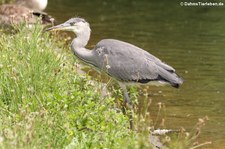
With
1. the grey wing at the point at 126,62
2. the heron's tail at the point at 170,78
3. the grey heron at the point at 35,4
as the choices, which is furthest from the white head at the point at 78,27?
the grey heron at the point at 35,4

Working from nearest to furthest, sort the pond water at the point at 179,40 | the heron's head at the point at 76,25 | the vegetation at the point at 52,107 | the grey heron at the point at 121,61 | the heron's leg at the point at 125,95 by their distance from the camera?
the vegetation at the point at 52,107, the heron's leg at the point at 125,95, the grey heron at the point at 121,61, the heron's head at the point at 76,25, the pond water at the point at 179,40

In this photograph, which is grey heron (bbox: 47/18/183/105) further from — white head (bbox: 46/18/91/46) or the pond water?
the pond water

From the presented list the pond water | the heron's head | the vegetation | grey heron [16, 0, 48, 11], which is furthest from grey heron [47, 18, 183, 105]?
grey heron [16, 0, 48, 11]

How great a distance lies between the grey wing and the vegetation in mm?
406

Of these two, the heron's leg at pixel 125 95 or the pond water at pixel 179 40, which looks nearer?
the heron's leg at pixel 125 95

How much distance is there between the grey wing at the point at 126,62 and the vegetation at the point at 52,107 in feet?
1.33

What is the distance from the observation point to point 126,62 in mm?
8469

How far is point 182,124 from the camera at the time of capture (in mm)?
8773

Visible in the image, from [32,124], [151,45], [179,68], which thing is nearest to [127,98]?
[32,124]

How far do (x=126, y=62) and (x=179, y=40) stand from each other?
22.1 ft

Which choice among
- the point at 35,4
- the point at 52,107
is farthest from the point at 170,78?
the point at 35,4

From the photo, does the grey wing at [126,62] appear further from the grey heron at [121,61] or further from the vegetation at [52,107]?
the vegetation at [52,107]

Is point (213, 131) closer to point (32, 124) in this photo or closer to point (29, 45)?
point (29, 45)

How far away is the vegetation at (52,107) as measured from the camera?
5.38 metres
